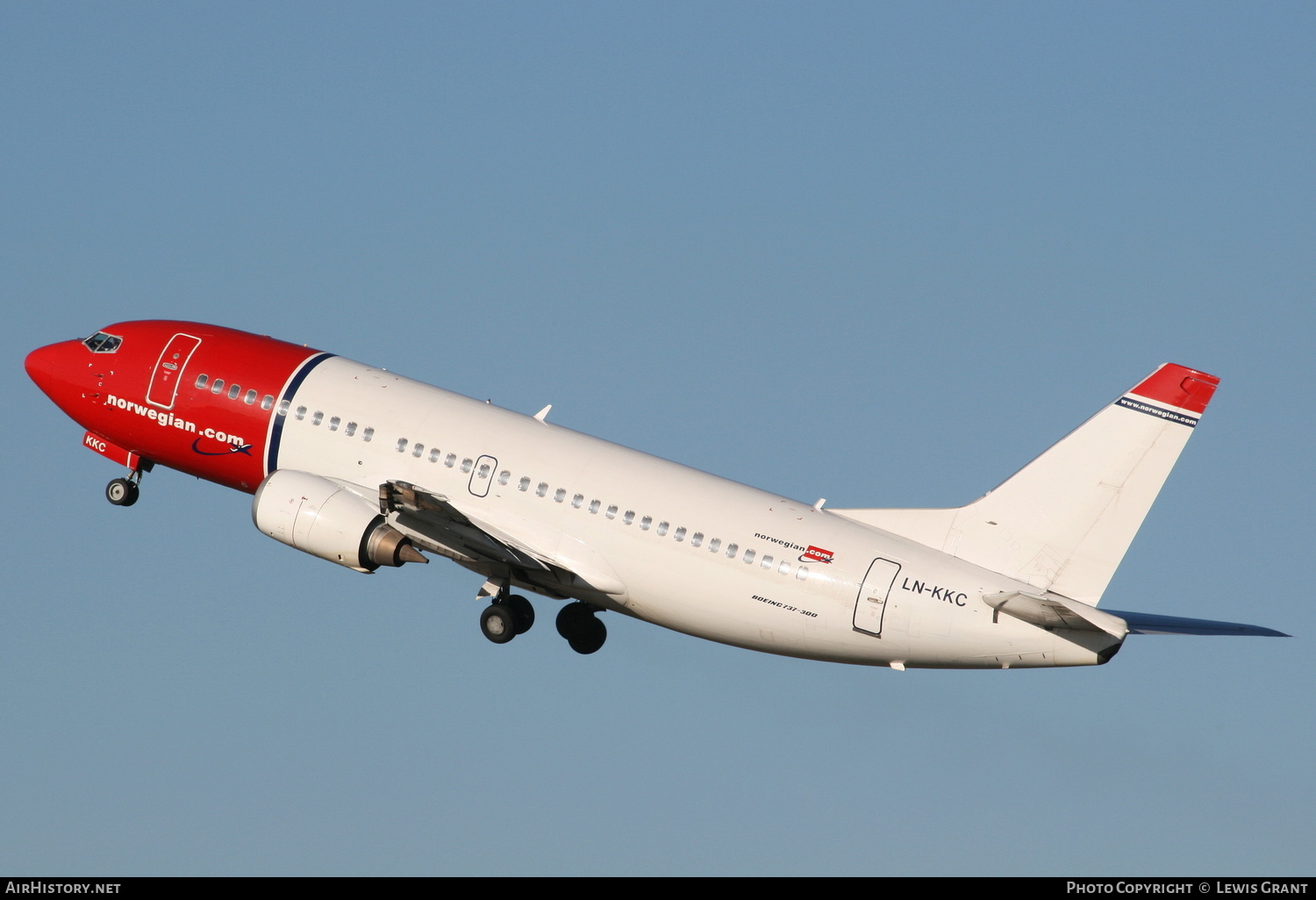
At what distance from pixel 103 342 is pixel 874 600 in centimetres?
2187

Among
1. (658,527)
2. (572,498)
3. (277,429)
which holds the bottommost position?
(658,527)

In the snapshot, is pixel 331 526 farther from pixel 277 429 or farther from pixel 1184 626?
pixel 1184 626

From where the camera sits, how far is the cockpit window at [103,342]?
151 ft

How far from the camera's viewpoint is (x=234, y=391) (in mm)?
43562

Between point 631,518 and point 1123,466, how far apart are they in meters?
10.9

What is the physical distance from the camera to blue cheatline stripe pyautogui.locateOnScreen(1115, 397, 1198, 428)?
1455 inches

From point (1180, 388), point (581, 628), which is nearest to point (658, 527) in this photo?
point (581, 628)

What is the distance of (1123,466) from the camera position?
122 feet

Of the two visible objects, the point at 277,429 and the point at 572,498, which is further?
the point at 277,429

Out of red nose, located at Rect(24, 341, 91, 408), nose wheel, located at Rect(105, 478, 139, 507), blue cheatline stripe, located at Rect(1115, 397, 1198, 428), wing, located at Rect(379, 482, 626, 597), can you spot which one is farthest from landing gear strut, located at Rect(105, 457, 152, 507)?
blue cheatline stripe, located at Rect(1115, 397, 1198, 428)

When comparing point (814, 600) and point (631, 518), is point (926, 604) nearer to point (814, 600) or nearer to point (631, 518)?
point (814, 600)

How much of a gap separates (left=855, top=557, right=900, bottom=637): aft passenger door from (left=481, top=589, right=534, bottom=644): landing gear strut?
8321 mm

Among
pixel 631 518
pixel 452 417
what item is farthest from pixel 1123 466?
pixel 452 417
